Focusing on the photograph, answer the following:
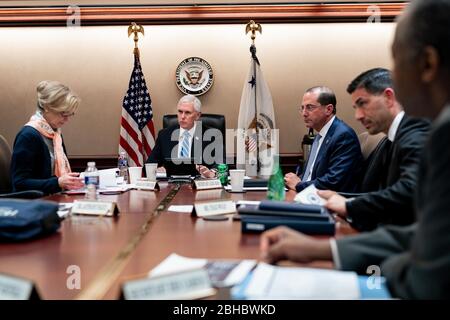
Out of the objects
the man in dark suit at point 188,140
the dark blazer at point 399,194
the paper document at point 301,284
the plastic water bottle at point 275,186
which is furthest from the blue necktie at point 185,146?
the paper document at point 301,284

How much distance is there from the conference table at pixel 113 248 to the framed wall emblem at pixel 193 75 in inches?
143

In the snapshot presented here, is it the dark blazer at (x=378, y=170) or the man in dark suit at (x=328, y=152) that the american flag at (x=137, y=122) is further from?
the dark blazer at (x=378, y=170)

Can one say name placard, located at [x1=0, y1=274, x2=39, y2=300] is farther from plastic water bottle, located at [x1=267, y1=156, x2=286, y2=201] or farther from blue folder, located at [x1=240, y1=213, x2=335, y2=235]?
plastic water bottle, located at [x1=267, y1=156, x2=286, y2=201]

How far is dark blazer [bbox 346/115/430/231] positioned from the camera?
6.57 ft

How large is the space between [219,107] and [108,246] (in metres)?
4.37

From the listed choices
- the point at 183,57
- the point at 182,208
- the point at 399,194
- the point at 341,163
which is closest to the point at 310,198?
the point at 399,194

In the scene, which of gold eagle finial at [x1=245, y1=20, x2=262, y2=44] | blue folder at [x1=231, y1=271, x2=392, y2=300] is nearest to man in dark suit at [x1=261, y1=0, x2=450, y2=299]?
blue folder at [x1=231, y1=271, x2=392, y2=300]

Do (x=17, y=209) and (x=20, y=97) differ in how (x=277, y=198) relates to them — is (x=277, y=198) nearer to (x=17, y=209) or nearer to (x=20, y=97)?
(x=17, y=209)

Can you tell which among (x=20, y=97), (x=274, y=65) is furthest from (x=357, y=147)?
(x=20, y=97)

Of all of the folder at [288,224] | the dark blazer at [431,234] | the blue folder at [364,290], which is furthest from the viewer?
the folder at [288,224]

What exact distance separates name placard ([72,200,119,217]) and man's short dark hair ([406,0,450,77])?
1.61 meters

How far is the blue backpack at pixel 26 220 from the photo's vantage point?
1683 millimetres

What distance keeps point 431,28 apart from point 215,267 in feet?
2.72

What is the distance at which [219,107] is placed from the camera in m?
5.90
